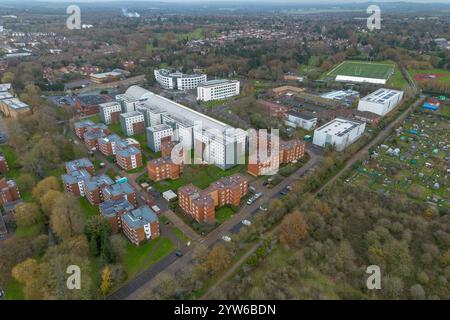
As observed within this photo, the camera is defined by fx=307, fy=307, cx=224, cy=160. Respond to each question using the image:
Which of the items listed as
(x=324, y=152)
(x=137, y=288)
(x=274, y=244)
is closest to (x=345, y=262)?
(x=274, y=244)

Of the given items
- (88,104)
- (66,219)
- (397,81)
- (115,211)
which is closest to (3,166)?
(66,219)

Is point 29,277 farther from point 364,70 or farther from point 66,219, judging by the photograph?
point 364,70

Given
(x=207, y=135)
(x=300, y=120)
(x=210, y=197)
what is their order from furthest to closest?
(x=300, y=120)
(x=207, y=135)
(x=210, y=197)

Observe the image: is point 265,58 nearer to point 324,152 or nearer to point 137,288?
point 324,152

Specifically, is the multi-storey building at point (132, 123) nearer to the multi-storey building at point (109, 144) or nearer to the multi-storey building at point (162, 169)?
the multi-storey building at point (109, 144)

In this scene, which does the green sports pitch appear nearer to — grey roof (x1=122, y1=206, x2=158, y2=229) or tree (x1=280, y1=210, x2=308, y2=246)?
tree (x1=280, y1=210, x2=308, y2=246)
